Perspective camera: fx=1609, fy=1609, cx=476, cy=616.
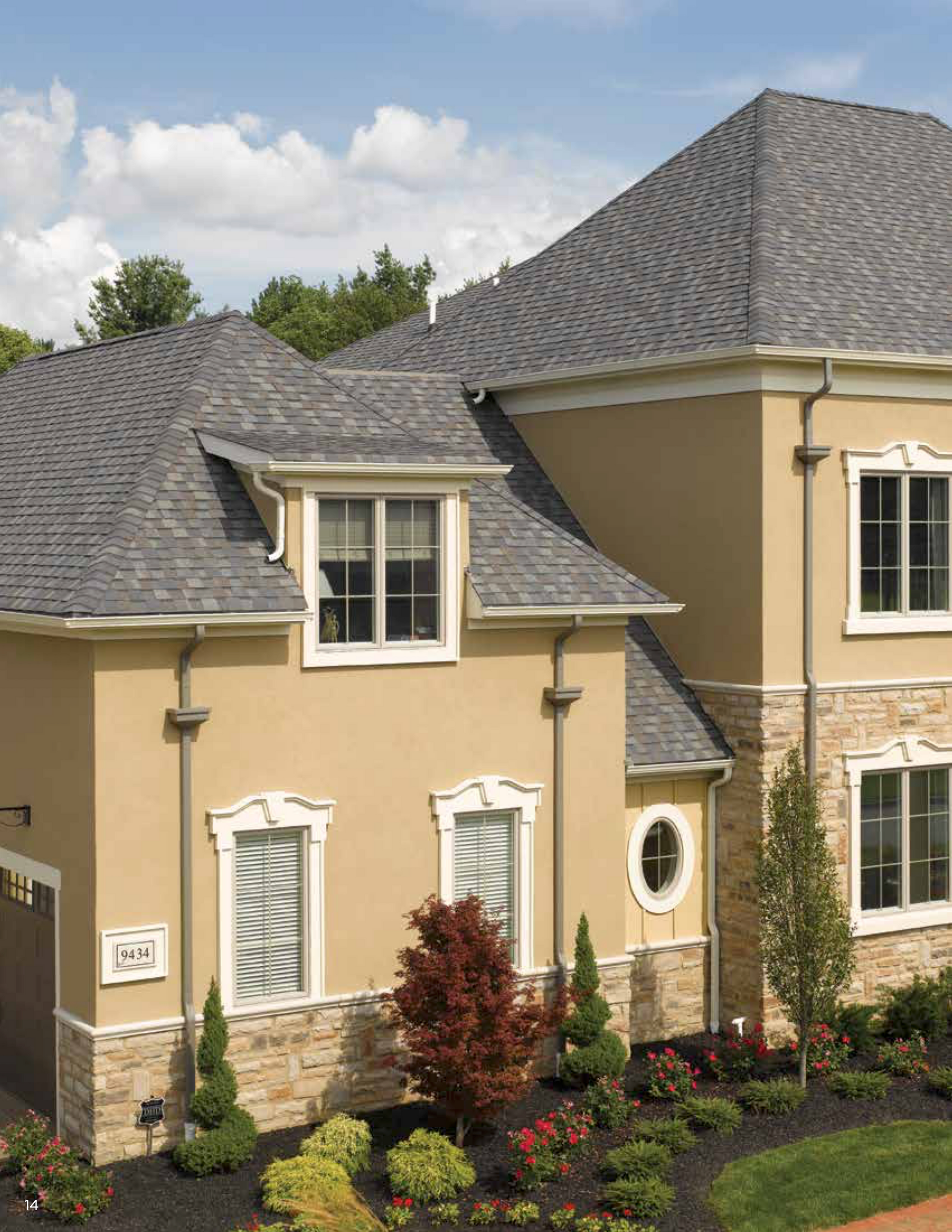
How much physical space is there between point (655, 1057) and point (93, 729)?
763cm

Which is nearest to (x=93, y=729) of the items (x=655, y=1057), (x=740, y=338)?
(x=655, y=1057)

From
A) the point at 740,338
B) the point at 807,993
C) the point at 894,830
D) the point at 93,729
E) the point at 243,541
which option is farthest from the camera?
the point at 894,830

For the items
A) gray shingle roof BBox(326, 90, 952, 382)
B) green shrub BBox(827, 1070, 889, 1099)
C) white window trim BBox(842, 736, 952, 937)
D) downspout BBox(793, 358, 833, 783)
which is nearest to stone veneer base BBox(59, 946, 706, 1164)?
green shrub BBox(827, 1070, 889, 1099)

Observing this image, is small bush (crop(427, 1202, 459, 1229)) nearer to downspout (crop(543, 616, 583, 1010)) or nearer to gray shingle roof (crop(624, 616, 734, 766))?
downspout (crop(543, 616, 583, 1010))

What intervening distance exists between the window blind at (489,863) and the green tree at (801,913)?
2.92 metres

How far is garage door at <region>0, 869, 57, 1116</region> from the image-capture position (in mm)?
17141

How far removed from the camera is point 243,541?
16.8 m

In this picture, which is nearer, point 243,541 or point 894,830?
point 243,541

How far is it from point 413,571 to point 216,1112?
595 centimetres

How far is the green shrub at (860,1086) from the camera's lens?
59.8 ft

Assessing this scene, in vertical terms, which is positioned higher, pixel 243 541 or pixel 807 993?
pixel 243 541

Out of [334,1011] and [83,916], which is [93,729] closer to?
[83,916]

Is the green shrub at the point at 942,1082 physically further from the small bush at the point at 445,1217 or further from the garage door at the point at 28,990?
the garage door at the point at 28,990

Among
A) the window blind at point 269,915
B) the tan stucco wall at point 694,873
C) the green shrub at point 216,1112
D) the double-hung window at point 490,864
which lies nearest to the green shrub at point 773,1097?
the tan stucco wall at point 694,873
